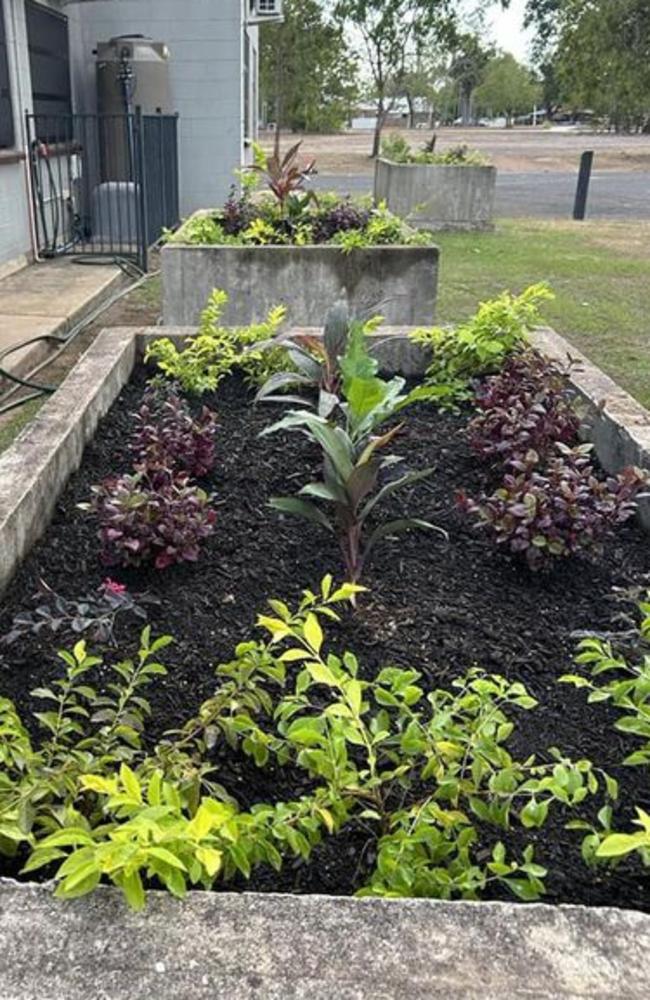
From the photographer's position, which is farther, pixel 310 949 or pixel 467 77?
pixel 467 77

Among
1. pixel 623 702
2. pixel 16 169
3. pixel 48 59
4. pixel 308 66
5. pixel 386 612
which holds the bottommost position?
pixel 386 612

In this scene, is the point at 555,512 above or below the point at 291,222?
below

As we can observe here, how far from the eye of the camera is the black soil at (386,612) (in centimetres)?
154

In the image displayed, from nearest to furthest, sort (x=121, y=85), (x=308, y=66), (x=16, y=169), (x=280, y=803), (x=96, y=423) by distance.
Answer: (x=280, y=803) → (x=96, y=423) → (x=16, y=169) → (x=121, y=85) → (x=308, y=66)

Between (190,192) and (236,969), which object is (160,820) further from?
(190,192)

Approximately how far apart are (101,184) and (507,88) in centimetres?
8781

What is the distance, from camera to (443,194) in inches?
479

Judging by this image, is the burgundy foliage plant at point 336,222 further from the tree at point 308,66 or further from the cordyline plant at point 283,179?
the tree at point 308,66

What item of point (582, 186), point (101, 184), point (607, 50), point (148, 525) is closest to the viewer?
point (148, 525)

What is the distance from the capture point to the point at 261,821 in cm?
132

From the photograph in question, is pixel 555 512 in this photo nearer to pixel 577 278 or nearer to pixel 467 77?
pixel 577 278

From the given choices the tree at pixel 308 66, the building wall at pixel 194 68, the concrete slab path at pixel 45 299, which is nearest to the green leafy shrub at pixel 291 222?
the concrete slab path at pixel 45 299

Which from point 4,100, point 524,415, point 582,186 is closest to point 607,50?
point 582,186

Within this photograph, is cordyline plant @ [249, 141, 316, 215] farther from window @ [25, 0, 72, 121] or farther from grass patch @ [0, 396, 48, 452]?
window @ [25, 0, 72, 121]
